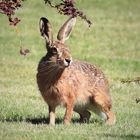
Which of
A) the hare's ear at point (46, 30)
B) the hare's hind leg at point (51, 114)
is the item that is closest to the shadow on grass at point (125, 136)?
the hare's hind leg at point (51, 114)

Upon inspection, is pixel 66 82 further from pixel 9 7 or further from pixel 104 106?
pixel 9 7

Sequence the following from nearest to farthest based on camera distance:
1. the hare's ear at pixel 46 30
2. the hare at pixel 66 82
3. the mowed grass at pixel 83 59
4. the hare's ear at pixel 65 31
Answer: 1. the mowed grass at pixel 83 59
2. the hare at pixel 66 82
3. the hare's ear at pixel 46 30
4. the hare's ear at pixel 65 31

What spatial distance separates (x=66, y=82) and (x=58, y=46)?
0.65m

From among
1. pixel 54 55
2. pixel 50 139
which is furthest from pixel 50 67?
pixel 50 139

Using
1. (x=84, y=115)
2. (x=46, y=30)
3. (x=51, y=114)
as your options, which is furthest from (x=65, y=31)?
(x=84, y=115)

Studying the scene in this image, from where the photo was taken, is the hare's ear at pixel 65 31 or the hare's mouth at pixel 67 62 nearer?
the hare's mouth at pixel 67 62

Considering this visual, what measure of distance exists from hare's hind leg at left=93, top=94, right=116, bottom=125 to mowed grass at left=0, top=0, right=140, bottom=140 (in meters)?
0.13

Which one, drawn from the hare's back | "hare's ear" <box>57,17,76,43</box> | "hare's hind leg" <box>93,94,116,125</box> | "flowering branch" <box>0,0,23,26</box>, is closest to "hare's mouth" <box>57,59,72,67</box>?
"hare's ear" <box>57,17,76,43</box>

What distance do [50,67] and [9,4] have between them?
1645 mm

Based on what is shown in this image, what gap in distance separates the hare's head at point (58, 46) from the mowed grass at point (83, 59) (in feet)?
1.88

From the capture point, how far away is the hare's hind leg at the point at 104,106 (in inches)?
456

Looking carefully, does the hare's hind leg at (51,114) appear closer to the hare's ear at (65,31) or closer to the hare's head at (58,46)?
the hare's head at (58,46)

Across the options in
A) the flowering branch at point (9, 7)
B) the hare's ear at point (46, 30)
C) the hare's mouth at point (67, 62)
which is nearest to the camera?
the flowering branch at point (9, 7)

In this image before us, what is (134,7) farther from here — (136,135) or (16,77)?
(136,135)
